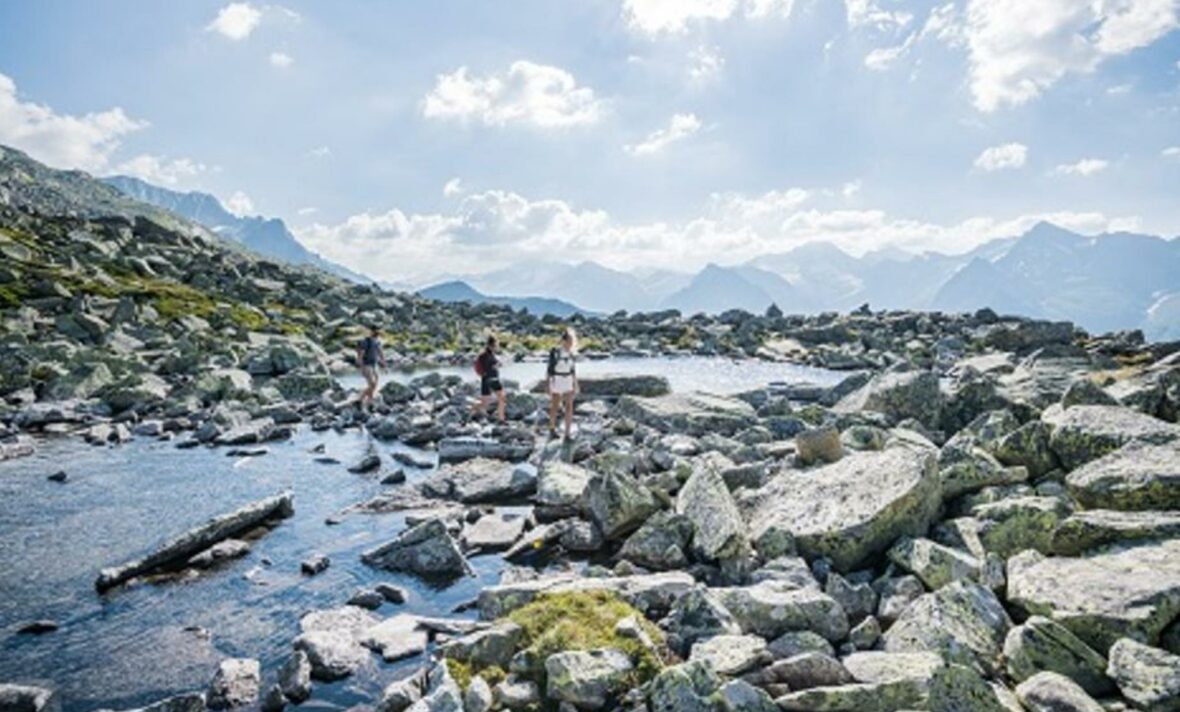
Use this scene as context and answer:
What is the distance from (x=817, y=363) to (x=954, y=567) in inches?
2995

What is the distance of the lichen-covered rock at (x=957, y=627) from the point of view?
9.11 metres

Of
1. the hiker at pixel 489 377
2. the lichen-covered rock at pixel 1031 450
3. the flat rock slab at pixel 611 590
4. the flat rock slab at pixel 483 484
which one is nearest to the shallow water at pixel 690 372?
the hiker at pixel 489 377

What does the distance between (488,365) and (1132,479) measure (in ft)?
75.5

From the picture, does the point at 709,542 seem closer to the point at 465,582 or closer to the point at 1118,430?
the point at 465,582

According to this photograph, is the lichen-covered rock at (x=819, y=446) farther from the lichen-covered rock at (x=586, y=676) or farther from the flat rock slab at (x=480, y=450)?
the flat rock slab at (x=480, y=450)

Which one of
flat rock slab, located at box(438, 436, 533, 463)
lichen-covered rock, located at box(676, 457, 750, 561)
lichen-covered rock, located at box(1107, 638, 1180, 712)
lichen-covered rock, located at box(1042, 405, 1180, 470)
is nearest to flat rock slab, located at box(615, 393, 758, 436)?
flat rock slab, located at box(438, 436, 533, 463)

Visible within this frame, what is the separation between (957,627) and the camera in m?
9.53

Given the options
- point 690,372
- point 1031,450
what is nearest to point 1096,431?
point 1031,450

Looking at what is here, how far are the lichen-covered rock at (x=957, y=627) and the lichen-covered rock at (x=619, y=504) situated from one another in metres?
6.67

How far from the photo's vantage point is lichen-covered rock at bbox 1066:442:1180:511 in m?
11.8

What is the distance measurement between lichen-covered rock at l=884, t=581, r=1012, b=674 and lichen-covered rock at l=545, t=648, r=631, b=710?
369 cm

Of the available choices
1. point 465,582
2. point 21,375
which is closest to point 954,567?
point 465,582

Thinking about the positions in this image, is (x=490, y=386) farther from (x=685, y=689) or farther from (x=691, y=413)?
(x=685, y=689)

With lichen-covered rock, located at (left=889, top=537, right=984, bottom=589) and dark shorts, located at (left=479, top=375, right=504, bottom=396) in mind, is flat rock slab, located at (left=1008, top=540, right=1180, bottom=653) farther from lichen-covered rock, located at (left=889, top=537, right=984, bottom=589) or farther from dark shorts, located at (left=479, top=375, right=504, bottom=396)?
dark shorts, located at (left=479, top=375, right=504, bottom=396)
